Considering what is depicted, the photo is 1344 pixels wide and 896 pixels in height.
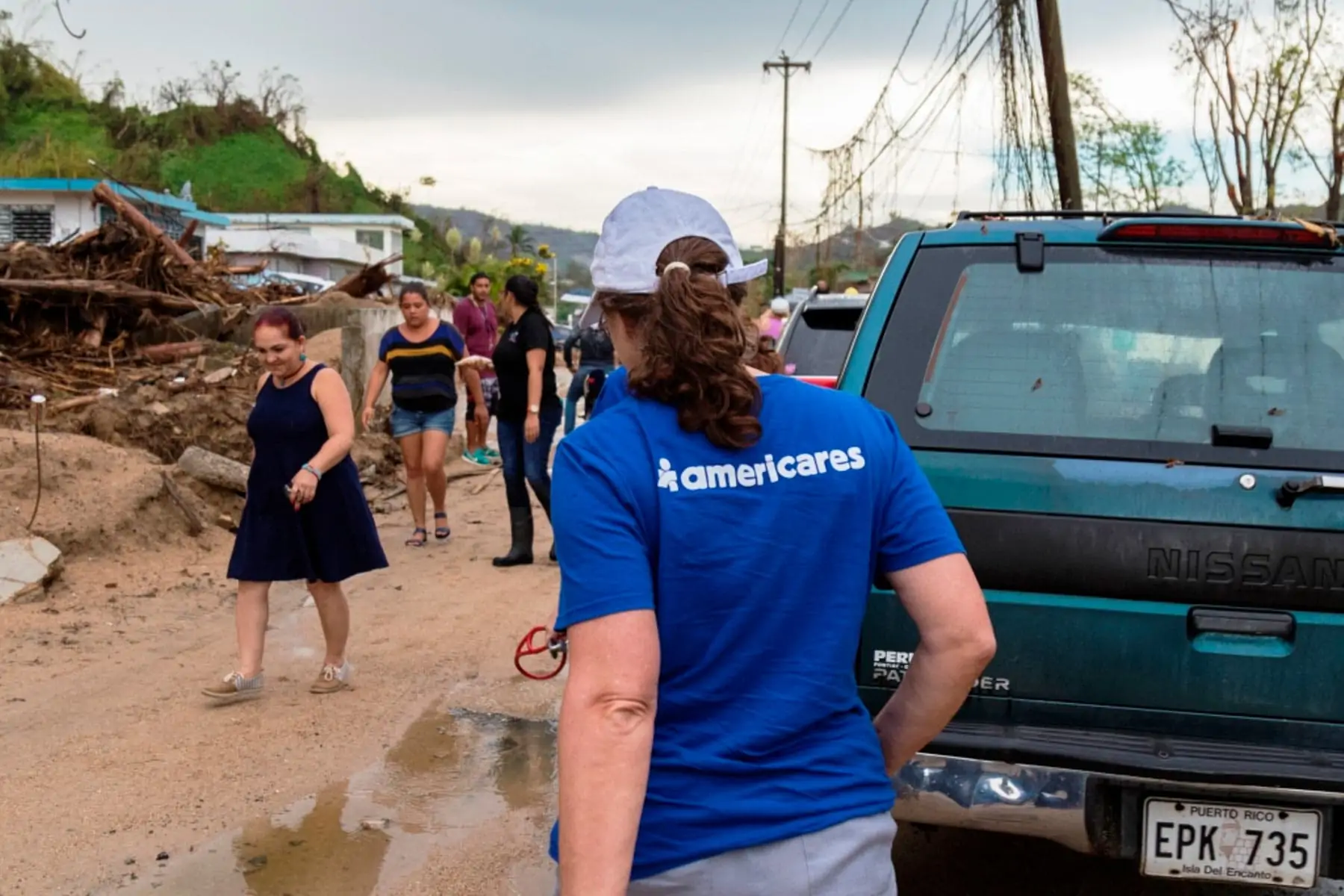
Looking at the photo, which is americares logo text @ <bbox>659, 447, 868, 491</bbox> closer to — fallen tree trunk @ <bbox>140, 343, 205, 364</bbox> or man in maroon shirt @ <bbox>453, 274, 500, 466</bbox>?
man in maroon shirt @ <bbox>453, 274, 500, 466</bbox>

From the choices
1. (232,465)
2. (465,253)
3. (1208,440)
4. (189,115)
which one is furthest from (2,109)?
(1208,440)

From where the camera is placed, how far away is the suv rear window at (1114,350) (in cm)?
337

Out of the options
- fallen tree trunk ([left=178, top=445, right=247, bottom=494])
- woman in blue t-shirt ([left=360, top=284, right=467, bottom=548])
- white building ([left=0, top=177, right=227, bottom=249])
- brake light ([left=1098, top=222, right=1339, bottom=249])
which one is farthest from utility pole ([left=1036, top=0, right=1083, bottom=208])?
white building ([left=0, top=177, right=227, bottom=249])

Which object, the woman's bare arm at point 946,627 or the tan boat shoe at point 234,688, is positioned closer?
the woman's bare arm at point 946,627

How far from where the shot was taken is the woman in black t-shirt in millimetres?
8922

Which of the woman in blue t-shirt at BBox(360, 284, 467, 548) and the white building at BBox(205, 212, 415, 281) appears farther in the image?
the white building at BBox(205, 212, 415, 281)

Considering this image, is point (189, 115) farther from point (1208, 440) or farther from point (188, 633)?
point (1208, 440)

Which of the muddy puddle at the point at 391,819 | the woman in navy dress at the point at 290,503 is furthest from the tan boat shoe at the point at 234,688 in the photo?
the muddy puddle at the point at 391,819

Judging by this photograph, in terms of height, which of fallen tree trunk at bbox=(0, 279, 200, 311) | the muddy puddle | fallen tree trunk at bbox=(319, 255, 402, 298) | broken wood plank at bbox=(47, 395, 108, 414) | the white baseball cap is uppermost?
fallen tree trunk at bbox=(319, 255, 402, 298)

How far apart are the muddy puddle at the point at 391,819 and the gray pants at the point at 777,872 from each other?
252 centimetres

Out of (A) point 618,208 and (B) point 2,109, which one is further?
(B) point 2,109

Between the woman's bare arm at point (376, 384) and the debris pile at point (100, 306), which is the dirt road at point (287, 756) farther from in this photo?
the debris pile at point (100, 306)

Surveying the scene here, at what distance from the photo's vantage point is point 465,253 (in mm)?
72000

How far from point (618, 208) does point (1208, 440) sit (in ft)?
6.25
